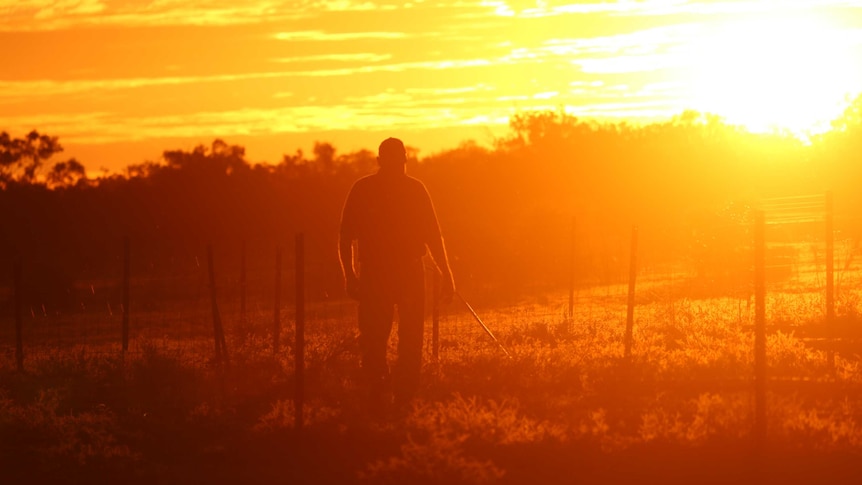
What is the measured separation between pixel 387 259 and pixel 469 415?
1721mm

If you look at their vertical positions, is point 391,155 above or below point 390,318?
Answer: above

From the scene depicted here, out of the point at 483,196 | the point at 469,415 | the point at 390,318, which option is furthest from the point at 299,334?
the point at 483,196

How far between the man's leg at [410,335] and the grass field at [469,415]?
266 mm

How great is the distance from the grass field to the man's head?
1945 millimetres

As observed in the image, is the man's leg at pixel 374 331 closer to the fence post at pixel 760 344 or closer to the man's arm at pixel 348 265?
the man's arm at pixel 348 265

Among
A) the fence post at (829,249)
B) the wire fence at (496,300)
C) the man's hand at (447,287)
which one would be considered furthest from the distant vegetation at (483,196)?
the man's hand at (447,287)

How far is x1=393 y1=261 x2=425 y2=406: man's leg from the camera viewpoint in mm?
9938

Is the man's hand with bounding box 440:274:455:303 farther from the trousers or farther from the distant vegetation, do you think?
the distant vegetation

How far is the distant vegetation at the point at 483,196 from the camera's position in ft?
118

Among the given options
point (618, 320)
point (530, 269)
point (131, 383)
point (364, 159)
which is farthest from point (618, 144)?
point (131, 383)

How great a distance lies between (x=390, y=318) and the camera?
10.0 meters

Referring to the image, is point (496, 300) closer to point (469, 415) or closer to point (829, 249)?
point (829, 249)

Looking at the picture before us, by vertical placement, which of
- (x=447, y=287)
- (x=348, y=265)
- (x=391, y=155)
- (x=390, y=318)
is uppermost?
(x=391, y=155)

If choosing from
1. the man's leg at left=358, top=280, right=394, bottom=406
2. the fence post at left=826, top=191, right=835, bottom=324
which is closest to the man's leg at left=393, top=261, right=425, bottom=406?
the man's leg at left=358, top=280, right=394, bottom=406
